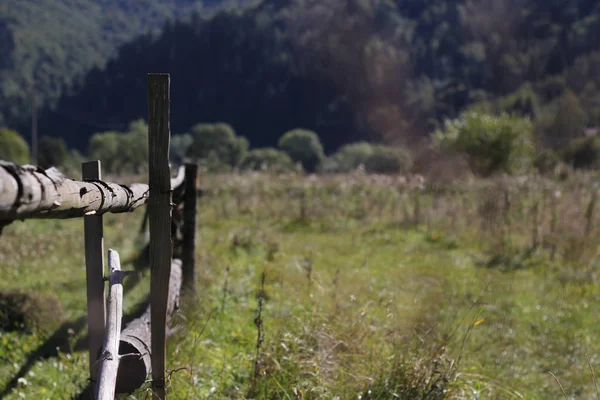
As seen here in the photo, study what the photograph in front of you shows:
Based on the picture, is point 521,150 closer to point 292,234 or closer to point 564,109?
point 292,234

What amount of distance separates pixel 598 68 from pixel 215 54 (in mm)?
75188

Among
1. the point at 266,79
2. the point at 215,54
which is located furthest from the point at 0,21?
the point at 266,79

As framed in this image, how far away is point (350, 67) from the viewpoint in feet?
322

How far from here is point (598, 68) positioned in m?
75.2

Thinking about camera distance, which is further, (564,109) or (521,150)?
(564,109)

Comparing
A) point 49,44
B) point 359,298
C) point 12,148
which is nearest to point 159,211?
point 359,298

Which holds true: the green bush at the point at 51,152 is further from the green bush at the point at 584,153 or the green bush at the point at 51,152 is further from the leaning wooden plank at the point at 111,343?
the leaning wooden plank at the point at 111,343

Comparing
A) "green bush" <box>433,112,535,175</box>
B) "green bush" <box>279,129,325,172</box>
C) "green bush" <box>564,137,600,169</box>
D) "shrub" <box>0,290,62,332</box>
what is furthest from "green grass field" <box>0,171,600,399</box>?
"green bush" <box>279,129,325,172</box>

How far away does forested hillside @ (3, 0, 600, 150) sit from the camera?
86938 millimetres

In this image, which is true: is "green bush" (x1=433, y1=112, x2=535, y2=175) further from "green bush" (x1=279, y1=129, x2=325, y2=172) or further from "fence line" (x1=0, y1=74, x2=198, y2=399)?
"green bush" (x1=279, y1=129, x2=325, y2=172)

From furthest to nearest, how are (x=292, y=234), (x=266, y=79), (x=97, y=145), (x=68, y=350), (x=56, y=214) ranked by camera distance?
(x=266, y=79) → (x=97, y=145) → (x=292, y=234) → (x=68, y=350) → (x=56, y=214)

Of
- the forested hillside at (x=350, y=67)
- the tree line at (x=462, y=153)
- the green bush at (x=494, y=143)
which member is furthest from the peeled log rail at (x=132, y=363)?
the forested hillside at (x=350, y=67)

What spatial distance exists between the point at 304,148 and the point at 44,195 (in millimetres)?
82621

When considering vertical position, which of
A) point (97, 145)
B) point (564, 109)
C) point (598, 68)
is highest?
point (598, 68)
